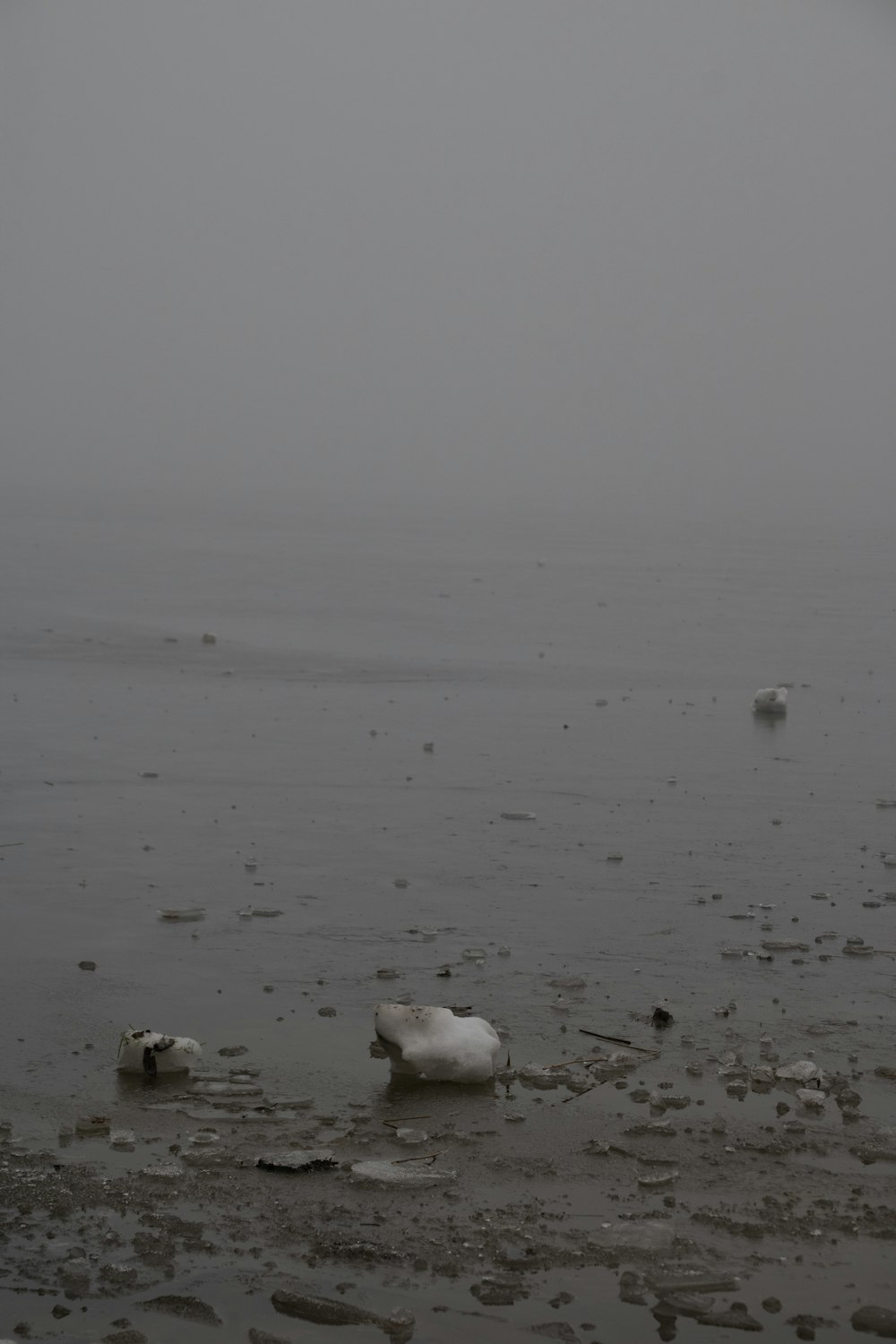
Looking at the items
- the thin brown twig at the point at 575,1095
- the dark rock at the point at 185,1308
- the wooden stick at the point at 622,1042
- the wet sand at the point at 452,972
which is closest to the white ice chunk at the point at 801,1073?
the wet sand at the point at 452,972

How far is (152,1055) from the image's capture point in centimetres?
549

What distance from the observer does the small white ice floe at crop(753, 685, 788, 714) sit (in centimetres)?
1239

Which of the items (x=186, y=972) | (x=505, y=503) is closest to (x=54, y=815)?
(x=186, y=972)

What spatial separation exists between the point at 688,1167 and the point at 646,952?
205cm

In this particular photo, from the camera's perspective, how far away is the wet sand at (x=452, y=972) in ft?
13.8

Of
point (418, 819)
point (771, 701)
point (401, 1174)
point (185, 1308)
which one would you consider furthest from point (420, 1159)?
point (771, 701)

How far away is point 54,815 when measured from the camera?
29.4 feet

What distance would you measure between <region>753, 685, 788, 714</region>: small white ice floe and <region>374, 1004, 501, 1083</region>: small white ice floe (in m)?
7.12

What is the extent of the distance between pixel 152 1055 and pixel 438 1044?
3.10ft

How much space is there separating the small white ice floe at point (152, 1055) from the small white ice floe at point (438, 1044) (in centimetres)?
68

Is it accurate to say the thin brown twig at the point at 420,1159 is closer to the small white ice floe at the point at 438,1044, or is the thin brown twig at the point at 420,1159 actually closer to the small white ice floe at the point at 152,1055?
the small white ice floe at the point at 438,1044

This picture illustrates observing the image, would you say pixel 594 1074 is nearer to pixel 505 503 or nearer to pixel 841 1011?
pixel 841 1011

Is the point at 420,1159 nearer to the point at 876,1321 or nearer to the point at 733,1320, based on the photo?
the point at 733,1320

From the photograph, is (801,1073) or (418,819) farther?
(418,819)
